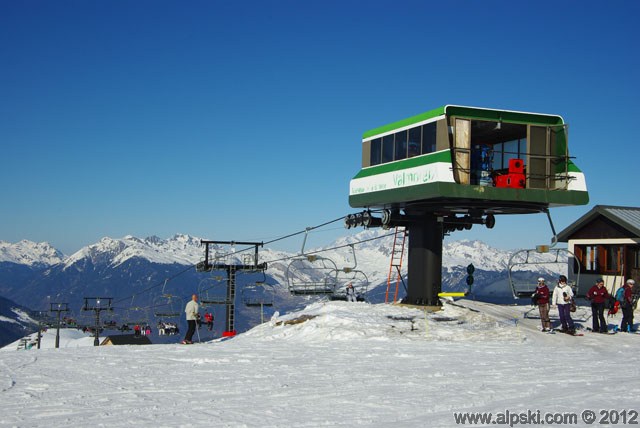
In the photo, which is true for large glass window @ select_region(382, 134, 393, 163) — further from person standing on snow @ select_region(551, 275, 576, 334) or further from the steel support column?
person standing on snow @ select_region(551, 275, 576, 334)

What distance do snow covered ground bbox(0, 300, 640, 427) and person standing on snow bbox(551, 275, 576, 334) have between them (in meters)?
0.80

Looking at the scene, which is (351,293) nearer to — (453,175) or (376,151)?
(376,151)

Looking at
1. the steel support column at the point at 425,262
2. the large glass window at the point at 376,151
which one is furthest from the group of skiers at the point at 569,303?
the large glass window at the point at 376,151

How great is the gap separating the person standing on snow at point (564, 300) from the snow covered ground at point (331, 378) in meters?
0.80

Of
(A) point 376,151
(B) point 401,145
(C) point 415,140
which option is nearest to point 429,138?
(C) point 415,140

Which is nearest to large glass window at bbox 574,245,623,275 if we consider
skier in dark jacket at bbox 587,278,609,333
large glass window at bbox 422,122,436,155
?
skier in dark jacket at bbox 587,278,609,333

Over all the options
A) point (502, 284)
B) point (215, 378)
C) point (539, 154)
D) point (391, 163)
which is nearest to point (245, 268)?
point (502, 284)

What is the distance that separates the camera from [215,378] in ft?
45.9

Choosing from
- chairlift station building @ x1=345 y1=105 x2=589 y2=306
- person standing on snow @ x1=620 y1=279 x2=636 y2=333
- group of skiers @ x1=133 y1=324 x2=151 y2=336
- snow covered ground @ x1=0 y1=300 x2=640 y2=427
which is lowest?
group of skiers @ x1=133 y1=324 x2=151 y2=336

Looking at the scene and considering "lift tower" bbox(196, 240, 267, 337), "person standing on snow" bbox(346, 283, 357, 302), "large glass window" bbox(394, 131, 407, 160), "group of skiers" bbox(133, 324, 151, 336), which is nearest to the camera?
"large glass window" bbox(394, 131, 407, 160)

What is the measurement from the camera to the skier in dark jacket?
23617mm

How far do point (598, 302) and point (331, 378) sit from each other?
535 inches

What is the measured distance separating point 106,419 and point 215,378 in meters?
3.87

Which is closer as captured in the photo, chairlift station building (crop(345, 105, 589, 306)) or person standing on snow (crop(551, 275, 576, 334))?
person standing on snow (crop(551, 275, 576, 334))
